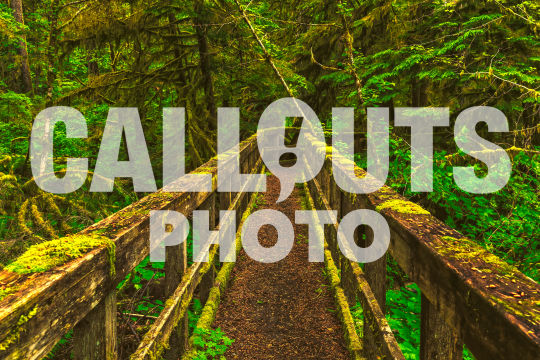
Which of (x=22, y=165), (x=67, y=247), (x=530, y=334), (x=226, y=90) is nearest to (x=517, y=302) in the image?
(x=530, y=334)

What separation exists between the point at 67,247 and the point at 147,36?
9138 millimetres

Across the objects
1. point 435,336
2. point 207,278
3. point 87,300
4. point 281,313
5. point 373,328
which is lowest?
point 281,313

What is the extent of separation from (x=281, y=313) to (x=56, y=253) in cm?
296

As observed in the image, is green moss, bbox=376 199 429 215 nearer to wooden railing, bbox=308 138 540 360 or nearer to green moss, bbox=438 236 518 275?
wooden railing, bbox=308 138 540 360

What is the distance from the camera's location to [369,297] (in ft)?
8.34

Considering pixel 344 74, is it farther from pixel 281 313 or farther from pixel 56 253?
pixel 56 253

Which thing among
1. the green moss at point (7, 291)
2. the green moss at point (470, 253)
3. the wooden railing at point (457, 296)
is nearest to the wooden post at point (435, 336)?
the wooden railing at point (457, 296)

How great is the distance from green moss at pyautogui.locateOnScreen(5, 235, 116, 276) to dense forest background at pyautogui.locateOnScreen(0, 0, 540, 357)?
355cm

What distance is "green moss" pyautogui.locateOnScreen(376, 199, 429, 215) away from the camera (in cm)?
205

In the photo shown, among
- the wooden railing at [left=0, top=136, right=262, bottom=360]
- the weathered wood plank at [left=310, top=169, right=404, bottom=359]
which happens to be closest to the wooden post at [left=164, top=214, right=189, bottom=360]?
the wooden railing at [left=0, top=136, right=262, bottom=360]

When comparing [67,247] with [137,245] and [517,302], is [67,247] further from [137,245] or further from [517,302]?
[517,302]

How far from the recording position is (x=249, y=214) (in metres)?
7.05

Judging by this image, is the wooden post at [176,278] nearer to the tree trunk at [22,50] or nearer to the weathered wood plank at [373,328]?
the weathered wood plank at [373,328]

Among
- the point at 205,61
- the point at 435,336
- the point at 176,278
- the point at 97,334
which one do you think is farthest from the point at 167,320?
the point at 205,61
